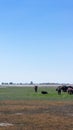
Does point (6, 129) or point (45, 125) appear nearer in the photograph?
point (6, 129)

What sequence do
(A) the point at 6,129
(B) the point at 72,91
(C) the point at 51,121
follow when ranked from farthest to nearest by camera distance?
(B) the point at 72,91 < (C) the point at 51,121 < (A) the point at 6,129

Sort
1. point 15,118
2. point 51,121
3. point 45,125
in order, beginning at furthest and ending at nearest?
point 15,118 < point 51,121 < point 45,125

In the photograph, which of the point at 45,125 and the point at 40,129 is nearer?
the point at 40,129

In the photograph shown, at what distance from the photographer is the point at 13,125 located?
2595cm

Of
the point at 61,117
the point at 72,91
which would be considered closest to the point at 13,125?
the point at 61,117

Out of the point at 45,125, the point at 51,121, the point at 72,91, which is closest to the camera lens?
the point at 45,125

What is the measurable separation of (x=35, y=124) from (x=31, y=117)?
158 inches

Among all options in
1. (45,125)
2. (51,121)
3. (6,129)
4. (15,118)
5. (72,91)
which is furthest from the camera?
(72,91)

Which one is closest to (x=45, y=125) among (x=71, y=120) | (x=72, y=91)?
(x=71, y=120)

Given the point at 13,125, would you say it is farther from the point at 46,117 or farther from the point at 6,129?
the point at 46,117

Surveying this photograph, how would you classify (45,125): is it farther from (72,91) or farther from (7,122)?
(72,91)

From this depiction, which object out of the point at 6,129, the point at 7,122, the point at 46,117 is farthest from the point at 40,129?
the point at 46,117

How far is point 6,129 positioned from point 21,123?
2972mm

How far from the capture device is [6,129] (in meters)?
24.1
